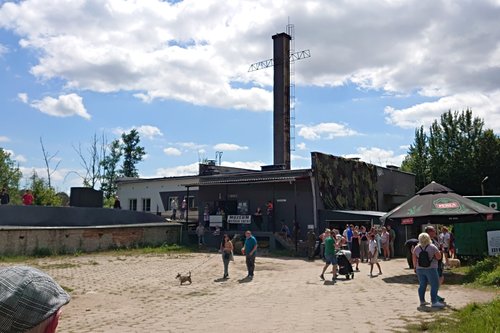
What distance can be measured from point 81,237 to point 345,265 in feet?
50.4

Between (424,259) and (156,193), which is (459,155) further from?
(424,259)

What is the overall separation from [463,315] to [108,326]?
22.0 feet

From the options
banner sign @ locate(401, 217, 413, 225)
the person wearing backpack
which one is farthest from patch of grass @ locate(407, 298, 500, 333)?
banner sign @ locate(401, 217, 413, 225)

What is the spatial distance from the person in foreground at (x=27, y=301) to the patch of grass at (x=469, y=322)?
A: 20.7 ft

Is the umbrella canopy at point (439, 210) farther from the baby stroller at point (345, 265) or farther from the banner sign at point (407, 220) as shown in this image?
the baby stroller at point (345, 265)

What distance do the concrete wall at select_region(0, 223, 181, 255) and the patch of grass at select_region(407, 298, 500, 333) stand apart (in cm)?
1979

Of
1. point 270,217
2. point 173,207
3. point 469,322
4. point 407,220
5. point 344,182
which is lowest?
point 469,322

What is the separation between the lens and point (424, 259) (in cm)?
1090

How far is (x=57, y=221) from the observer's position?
2691cm

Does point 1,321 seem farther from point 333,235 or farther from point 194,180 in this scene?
point 194,180

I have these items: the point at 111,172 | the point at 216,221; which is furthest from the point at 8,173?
the point at 216,221

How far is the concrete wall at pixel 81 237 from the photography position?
75.6 ft

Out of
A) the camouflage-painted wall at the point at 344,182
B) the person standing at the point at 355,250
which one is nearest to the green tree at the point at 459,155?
the camouflage-painted wall at the point at 344,182

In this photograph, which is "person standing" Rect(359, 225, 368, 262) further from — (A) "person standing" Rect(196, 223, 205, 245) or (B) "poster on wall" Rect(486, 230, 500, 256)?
(A) "person standing" Rect(196, 223, 205, 245)
